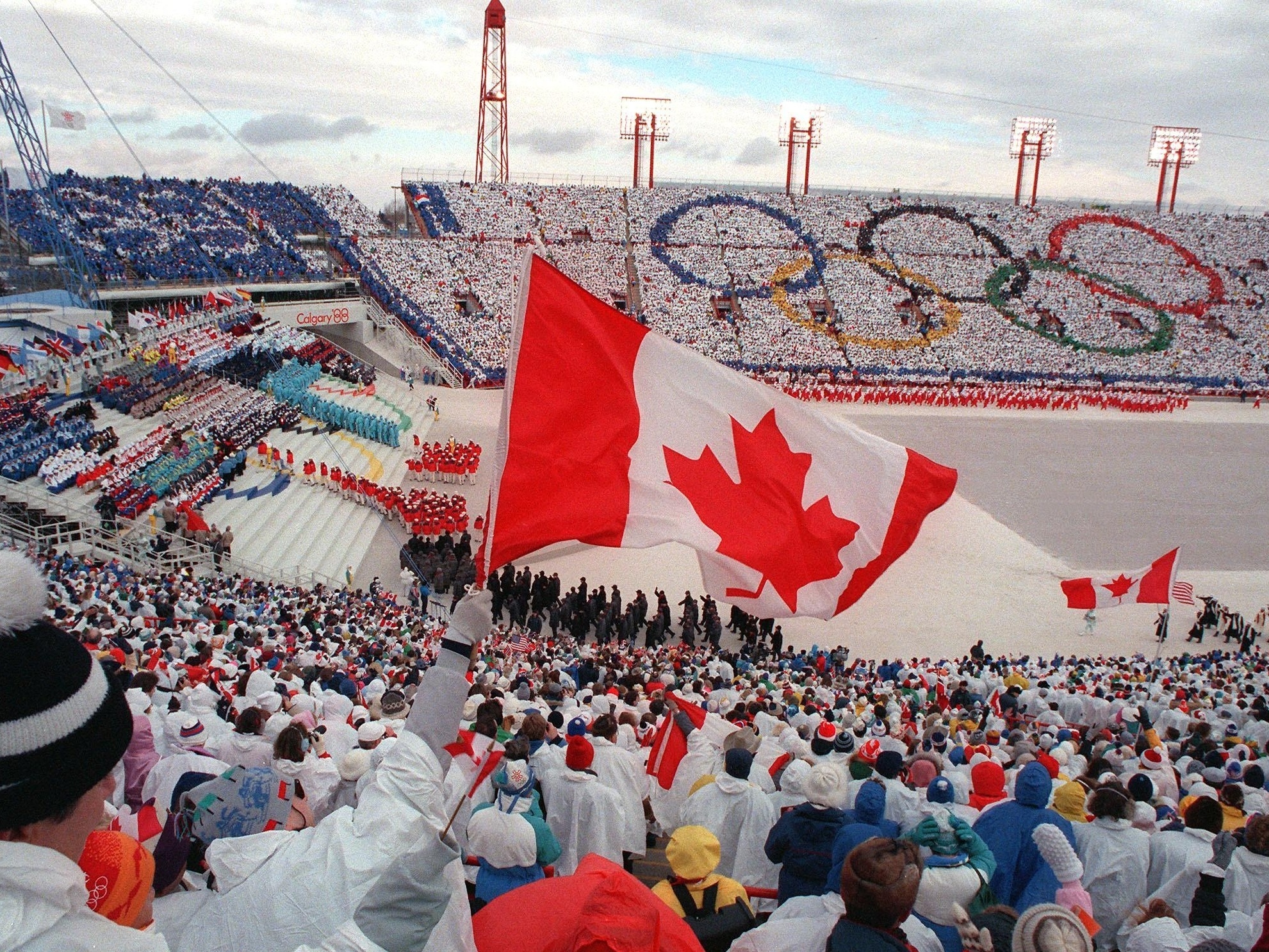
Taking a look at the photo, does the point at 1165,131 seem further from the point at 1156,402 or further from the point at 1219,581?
the point at 1219,581

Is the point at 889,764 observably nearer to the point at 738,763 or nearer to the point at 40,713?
the point at 738,763

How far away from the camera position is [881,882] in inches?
91.2

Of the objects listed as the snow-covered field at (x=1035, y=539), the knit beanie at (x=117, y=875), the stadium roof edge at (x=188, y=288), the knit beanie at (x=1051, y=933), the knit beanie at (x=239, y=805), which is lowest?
the snow-covered field at (x=1035, y=539)

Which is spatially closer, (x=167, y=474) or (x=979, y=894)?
(x=979, y=894)

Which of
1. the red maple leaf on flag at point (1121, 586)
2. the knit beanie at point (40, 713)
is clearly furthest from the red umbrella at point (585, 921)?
the red maple leaf on flag at point (1121, 586)

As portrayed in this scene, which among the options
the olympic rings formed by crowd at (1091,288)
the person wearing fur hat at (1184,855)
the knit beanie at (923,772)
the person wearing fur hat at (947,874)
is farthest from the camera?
the olympic rings formed by crowd at (1091,288)

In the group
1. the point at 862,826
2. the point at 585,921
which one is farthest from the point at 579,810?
the point at 585,921

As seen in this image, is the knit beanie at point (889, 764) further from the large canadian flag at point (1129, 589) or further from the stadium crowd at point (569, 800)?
the large canadian flag at point (1129, 589)

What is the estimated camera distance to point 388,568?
16234 millimetres

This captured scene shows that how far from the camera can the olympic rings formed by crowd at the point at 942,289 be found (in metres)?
42.5

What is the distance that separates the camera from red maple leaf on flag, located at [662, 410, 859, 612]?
5488 millimetres

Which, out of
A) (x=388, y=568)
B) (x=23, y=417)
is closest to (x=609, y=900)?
(x=388, y=568)

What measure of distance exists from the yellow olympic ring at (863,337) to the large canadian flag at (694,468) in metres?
36.1

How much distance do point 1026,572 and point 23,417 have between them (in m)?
18.2
